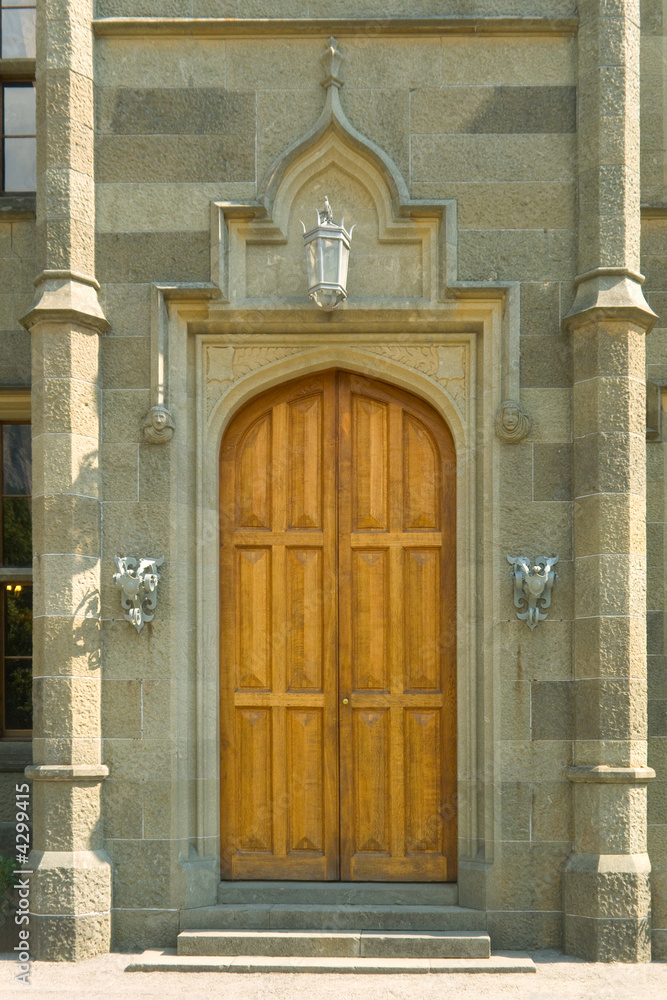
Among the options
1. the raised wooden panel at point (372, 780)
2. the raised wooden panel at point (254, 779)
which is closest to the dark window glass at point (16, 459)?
the raised wooden panel at point (254, 779)

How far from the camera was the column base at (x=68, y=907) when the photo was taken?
6.00m

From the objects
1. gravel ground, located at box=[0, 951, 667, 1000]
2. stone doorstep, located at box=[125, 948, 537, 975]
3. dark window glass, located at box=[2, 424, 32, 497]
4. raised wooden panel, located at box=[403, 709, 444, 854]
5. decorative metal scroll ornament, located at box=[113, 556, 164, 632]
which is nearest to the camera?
gravel ground, located at box=[0, 951, 667, 1000]

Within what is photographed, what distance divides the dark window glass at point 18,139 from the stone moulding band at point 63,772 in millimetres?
3920

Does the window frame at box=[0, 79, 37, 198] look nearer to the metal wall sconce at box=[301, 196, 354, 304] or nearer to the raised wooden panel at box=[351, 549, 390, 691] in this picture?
the metal wall sconce at box=[301, 196, 354, 304]

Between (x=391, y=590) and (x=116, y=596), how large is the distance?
1.67 meters

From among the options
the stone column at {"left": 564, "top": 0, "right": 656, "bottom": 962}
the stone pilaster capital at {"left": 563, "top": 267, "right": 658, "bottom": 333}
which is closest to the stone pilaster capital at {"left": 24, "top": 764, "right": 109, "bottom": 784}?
the stone column at {"left": 564, "top": 0, "right": 656, "bottom": 962}

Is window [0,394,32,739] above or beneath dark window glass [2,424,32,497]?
beneath

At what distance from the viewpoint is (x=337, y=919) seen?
6234mm

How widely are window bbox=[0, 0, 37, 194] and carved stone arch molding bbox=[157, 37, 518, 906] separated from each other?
1817 millimetres

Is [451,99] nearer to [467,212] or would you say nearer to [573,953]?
[467,212]

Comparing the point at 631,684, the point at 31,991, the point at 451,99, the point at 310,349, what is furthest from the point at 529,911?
the point at 451,99

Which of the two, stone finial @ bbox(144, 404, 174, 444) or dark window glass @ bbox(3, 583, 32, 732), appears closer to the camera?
stone finial @ bbox(144, 404, 174, 444)

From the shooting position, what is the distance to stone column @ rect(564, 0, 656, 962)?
6.01 m

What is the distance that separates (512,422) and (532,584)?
0.96 metres
